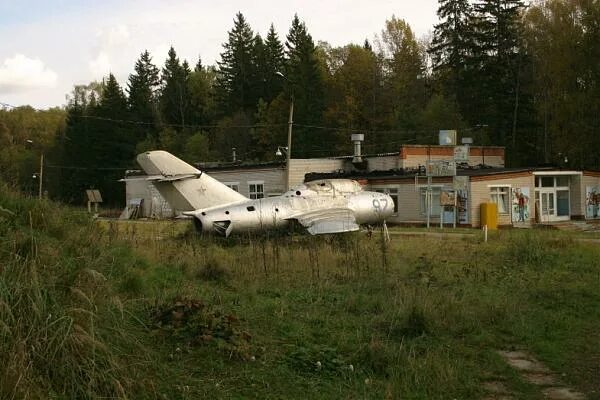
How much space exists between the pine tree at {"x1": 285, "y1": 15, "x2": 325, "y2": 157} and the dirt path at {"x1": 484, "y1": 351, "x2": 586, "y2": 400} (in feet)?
177

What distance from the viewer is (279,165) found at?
42.4m

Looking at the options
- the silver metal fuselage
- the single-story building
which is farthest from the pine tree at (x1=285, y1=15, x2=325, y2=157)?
the silver metal fuselage

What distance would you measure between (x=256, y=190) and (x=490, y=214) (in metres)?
16.6

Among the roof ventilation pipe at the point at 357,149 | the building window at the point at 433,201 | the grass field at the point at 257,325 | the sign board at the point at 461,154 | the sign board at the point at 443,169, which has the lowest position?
the grass field at the point at 257,325

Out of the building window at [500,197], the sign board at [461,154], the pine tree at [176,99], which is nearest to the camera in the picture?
the sign board at [461,154]

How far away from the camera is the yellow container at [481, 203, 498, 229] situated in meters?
32.6

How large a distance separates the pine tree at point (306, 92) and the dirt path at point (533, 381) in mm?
54037

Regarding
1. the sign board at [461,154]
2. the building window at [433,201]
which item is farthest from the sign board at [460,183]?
→ the building window at [433,201]

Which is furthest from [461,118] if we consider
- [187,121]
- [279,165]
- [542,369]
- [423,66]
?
[542,369]

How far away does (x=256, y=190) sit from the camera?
4362 centimetres

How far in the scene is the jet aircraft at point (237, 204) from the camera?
20.4m

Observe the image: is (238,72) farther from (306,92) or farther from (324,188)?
(324,188)

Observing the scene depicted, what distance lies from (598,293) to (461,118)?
46175 mm

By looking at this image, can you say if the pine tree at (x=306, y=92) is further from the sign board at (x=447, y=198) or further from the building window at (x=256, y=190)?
the sign board at (x=447, y=198)
